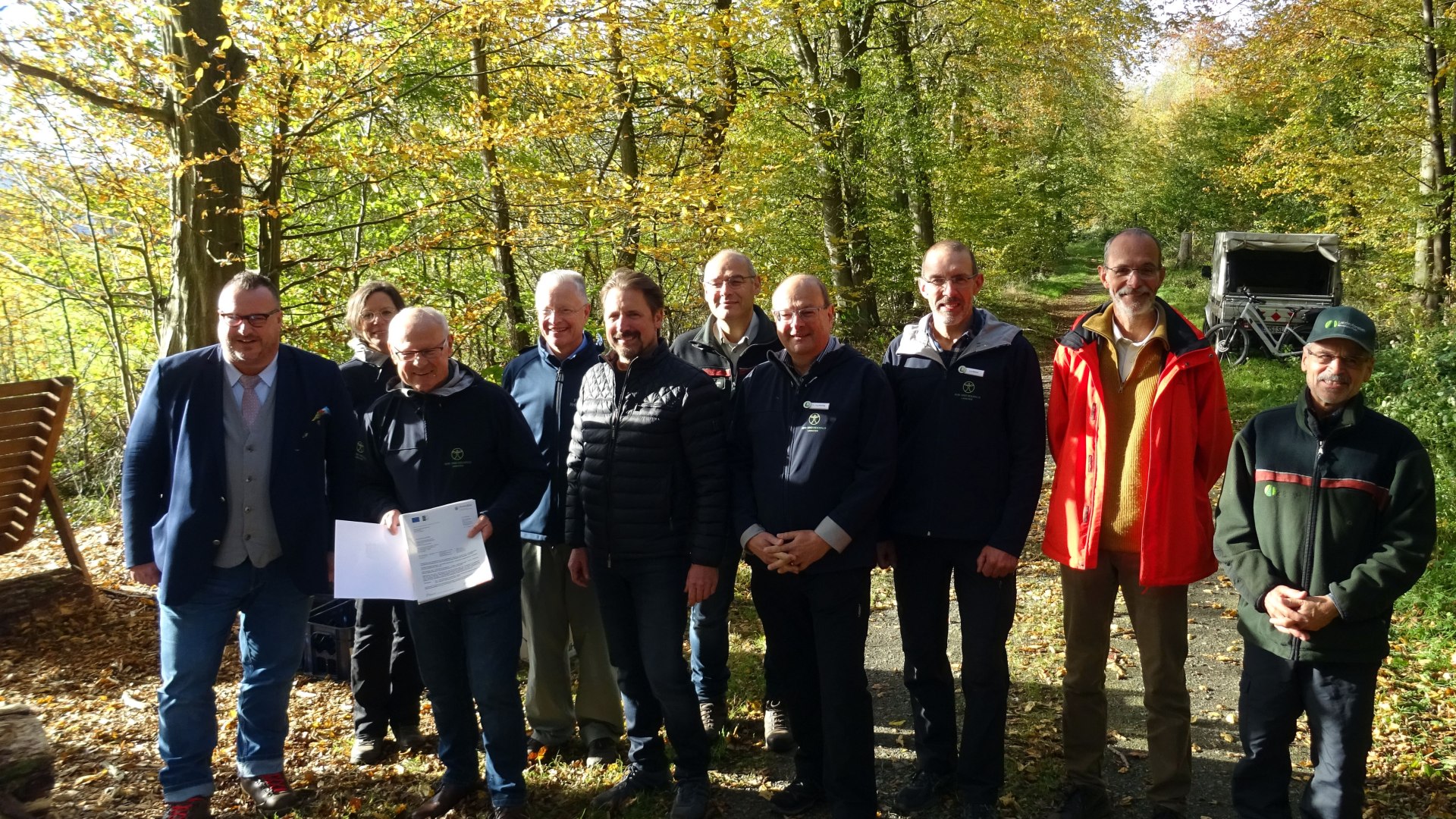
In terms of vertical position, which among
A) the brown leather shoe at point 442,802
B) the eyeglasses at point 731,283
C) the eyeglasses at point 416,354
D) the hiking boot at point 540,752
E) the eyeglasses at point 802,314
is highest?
the eyeglasses at point 731,283

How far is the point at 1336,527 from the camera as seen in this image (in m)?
2.98

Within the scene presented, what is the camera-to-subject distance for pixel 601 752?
167 inches

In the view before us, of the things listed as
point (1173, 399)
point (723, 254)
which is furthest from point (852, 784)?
point (723, 254)

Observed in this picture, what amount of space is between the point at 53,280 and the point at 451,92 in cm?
387

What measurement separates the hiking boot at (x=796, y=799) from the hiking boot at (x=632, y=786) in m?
0.48

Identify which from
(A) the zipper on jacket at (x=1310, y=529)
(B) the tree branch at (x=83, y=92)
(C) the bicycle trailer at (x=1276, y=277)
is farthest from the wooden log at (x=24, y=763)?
(C) the bicycle trailer at (x=1276, y=277)

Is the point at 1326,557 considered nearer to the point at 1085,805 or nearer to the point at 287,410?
the point at 1085,805

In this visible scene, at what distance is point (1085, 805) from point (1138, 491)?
125 centimetres

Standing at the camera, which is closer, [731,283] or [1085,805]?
[1085,805]

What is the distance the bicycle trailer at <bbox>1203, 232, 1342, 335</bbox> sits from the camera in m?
15.6

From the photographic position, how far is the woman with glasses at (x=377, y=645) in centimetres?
435

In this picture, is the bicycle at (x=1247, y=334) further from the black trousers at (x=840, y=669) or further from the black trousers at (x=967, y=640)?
the black trousers at (x=840, y=669)

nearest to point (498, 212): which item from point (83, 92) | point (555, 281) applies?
point (83, 92)

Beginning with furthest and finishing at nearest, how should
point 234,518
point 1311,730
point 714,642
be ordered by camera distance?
1. point 714,642
2. point 234,518
3. point 1311,730
